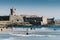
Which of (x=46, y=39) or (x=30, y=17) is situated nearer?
(x=46, y=39)

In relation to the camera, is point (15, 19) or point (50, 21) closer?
point (15, 19)

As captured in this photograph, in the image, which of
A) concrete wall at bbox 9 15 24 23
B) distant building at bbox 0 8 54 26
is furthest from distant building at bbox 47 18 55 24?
concrete wall at bbox 9 15 24 23

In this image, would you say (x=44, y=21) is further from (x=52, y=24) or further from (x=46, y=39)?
(x=46, y=39)

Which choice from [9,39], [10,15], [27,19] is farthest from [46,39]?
[27,19]

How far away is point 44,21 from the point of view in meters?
49.8

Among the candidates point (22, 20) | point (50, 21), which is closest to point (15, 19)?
point (22, 20)

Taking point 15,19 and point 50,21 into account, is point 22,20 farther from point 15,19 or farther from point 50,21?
point 50,21

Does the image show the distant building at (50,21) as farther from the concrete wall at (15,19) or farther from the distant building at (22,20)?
the concrete wall at (15,19)

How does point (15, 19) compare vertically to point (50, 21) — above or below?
above

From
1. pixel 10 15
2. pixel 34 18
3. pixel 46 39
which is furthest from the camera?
pixel 34 18

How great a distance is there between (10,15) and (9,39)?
115 ft

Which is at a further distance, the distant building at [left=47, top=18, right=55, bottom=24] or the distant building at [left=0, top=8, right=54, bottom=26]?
the distant building at [left=47, top=18, right=55, bottom=24]

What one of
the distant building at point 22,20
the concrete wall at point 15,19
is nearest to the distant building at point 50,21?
the distant building at point 22,20

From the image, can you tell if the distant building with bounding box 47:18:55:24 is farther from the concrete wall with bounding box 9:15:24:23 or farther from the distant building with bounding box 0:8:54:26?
the concrete wall with bounding box 9:15:24:23
